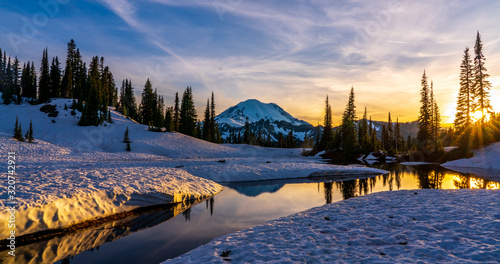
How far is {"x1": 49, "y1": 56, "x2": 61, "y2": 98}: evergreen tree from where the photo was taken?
258 feet

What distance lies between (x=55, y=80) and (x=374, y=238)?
102 metres

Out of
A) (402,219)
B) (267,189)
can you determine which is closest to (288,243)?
(402,219)

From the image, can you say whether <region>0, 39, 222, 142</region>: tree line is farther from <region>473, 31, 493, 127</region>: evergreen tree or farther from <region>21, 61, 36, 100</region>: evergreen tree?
<region>473, 31, 493, 127</region>: evergreen tree

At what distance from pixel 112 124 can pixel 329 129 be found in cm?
6480

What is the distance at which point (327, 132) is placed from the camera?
253 feet

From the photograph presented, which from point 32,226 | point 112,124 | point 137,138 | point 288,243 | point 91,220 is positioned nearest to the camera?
point 288,243

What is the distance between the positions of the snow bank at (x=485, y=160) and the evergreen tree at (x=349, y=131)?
71.6ft

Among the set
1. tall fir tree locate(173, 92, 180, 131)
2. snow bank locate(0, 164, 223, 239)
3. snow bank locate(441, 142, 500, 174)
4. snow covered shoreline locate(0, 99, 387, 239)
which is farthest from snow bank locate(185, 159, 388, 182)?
tall fir tree locate(173, 92, 180, 131)

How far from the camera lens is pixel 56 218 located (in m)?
9.28

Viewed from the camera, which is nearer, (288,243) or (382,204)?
(288,243)

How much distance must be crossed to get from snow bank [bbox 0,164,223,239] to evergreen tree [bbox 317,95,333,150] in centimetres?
6313

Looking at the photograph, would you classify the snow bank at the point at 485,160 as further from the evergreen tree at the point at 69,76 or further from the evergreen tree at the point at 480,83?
the evergreen tree at the point at 69,76

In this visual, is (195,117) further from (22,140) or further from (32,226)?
(32,226)

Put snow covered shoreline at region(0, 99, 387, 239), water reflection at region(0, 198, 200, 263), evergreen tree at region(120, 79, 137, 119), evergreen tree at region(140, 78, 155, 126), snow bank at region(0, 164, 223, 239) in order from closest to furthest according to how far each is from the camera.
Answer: water reflection at region(0, 198, 200, 263), snow bank at region(0, 164, 223, 239), snow covered shoreline at region(0, 99, 387, 239), evergreen tree at region(140, 78, 155, 126), evergreen tree at region(120, 79, 137, 119)
